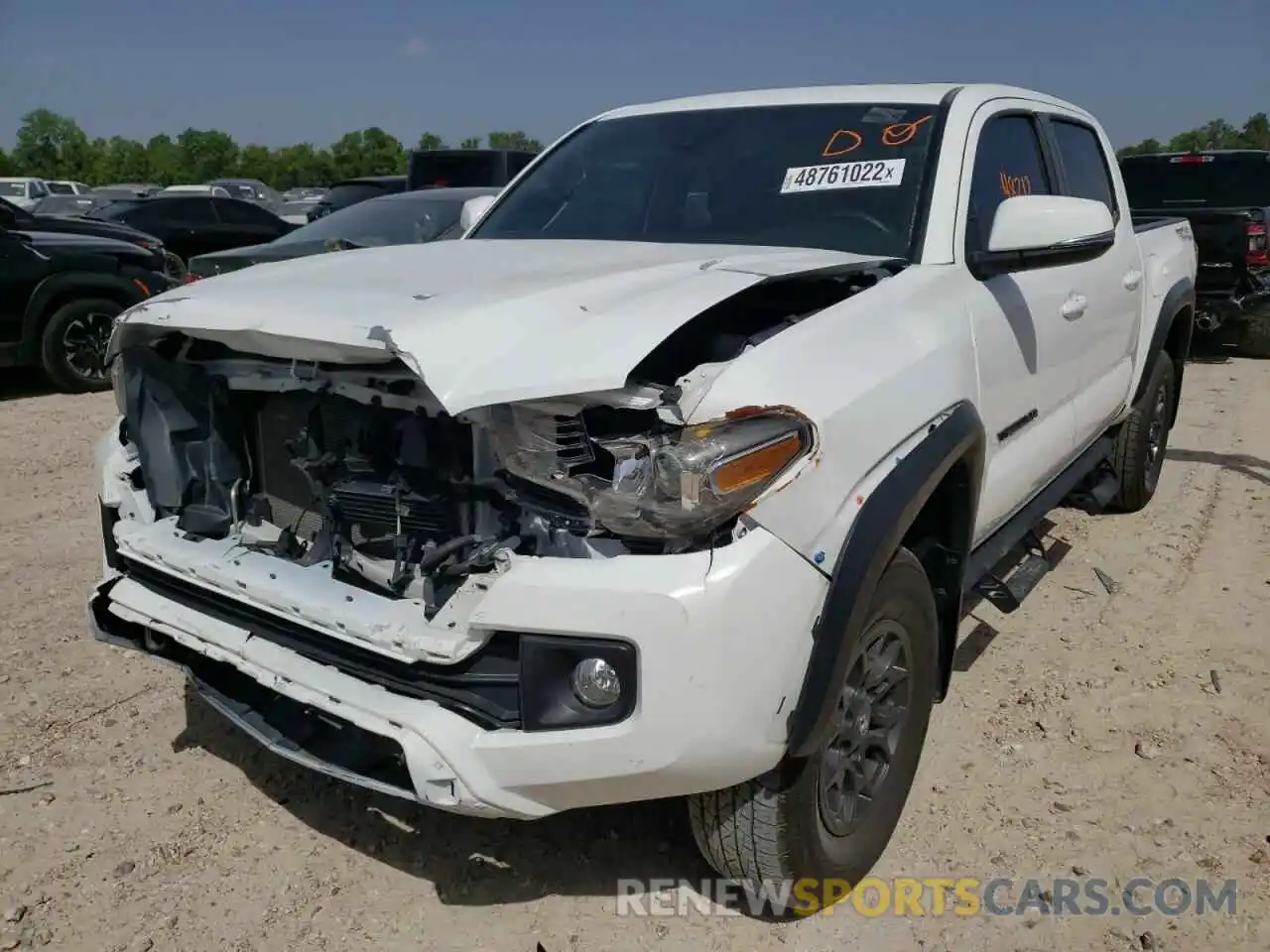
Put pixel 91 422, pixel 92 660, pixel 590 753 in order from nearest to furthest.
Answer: pixel 590 753
pixel 92 660
pixel 91 422

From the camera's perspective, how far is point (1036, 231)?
2.92 m

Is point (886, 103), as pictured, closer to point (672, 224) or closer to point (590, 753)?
point (672, 224)

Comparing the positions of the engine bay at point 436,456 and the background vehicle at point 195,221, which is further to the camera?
the background vehicle at point 195,221

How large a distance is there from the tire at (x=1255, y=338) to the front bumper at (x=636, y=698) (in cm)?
931

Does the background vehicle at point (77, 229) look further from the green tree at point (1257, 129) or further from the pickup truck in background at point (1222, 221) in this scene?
the green tree at point (1257, 129)

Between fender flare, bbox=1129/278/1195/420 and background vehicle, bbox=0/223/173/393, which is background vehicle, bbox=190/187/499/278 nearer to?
background vehicle, bbox=0/223/173/393

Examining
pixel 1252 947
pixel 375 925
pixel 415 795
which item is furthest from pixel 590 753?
pixel 1252 947

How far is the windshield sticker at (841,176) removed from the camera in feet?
10.5

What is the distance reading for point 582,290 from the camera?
242 centimetres

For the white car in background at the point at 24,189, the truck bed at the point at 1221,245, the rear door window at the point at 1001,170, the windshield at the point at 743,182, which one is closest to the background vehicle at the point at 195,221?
the truck bed at the point at 1221,245

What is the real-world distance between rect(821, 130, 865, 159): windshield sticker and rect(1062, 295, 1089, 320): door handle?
3.02 ft

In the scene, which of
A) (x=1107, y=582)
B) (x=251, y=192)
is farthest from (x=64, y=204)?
(x=1107, y=582)

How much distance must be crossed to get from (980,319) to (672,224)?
103cm

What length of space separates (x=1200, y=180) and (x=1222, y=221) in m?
1.46
